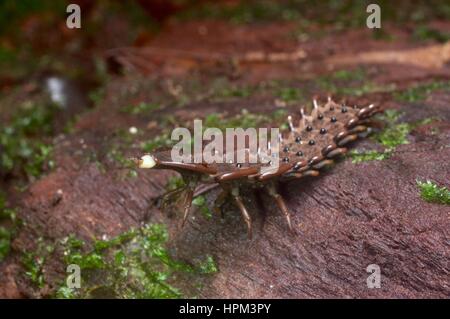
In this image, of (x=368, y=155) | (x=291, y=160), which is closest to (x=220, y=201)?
(x=291, y=160)

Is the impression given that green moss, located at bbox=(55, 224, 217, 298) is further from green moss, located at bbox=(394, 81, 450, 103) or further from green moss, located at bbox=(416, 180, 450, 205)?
green moss, located at bbox=(394, 81, 450, 103)

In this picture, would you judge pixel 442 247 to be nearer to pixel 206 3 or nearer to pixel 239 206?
pixel 239 206

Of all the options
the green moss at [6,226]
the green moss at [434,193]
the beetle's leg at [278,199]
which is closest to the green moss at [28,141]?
the green moss at [6,226]

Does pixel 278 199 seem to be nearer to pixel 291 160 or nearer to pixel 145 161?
pixel 291 160

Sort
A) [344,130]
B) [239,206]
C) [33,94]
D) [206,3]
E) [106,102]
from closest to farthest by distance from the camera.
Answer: [239,206], [344,130], [106,102], [33,94], [206,3]

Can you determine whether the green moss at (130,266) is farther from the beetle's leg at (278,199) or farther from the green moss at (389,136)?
the green moss at (389,136)

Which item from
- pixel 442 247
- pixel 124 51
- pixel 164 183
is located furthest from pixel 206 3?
pixel 442 247
